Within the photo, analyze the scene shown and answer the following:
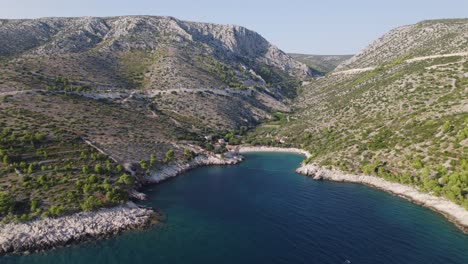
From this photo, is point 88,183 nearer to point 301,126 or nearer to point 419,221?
point 419,221

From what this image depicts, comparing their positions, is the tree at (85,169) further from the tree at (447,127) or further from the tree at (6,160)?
the tree at (447,127)

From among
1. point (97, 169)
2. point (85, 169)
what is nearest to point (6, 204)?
point (85, 169)

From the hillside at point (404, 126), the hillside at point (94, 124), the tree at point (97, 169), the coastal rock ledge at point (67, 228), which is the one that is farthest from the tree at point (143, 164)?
the hillside at point (404, 126)

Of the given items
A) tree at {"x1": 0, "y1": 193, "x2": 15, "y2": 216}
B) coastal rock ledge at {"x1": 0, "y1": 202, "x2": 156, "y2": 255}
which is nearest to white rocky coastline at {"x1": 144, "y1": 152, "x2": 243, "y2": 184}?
coastal rock ledge at {"x1": 0, "y1": 202, "x2": 156, "y2": 255}

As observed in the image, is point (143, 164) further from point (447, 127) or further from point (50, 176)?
point (447, 127)

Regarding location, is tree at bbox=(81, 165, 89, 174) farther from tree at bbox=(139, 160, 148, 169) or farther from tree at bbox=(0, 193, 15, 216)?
tree at bbox=(0, 193, 15, 216)

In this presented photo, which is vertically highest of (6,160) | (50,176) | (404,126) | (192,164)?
(404,126)

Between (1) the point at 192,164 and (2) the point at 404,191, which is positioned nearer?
(2) the point at 404,191
